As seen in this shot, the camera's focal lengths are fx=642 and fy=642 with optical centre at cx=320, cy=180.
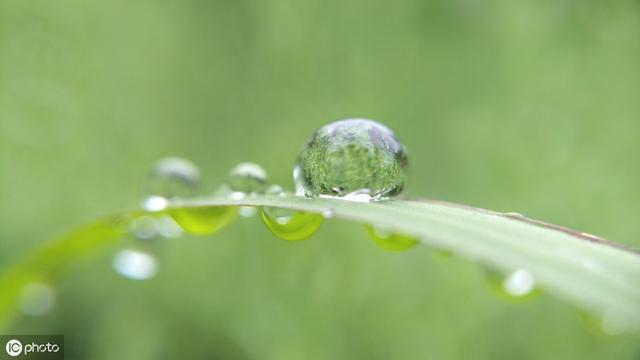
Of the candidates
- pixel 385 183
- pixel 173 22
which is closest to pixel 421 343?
pixel 385 183

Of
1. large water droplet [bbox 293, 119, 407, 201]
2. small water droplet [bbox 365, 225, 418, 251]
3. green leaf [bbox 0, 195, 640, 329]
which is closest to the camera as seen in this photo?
green leaf [bbox 0, 195, 640, 329]

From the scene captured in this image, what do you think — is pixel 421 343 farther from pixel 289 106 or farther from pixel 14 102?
pixel 14 102

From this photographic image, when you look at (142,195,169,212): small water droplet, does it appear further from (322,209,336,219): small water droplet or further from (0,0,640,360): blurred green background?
(0,0,640,360): blurred green background

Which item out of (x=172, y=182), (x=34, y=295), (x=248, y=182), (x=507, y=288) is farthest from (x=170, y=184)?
(x=507, y=288)

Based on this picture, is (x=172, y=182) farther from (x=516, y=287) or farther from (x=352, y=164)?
(x=516, y=287)

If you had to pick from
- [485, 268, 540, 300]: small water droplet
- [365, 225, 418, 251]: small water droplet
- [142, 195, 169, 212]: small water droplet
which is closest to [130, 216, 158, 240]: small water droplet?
[142, 195, 169, 212]: small water droplet

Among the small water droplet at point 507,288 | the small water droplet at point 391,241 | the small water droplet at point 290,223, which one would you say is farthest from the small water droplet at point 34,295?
the small water droplet at point 507,288
